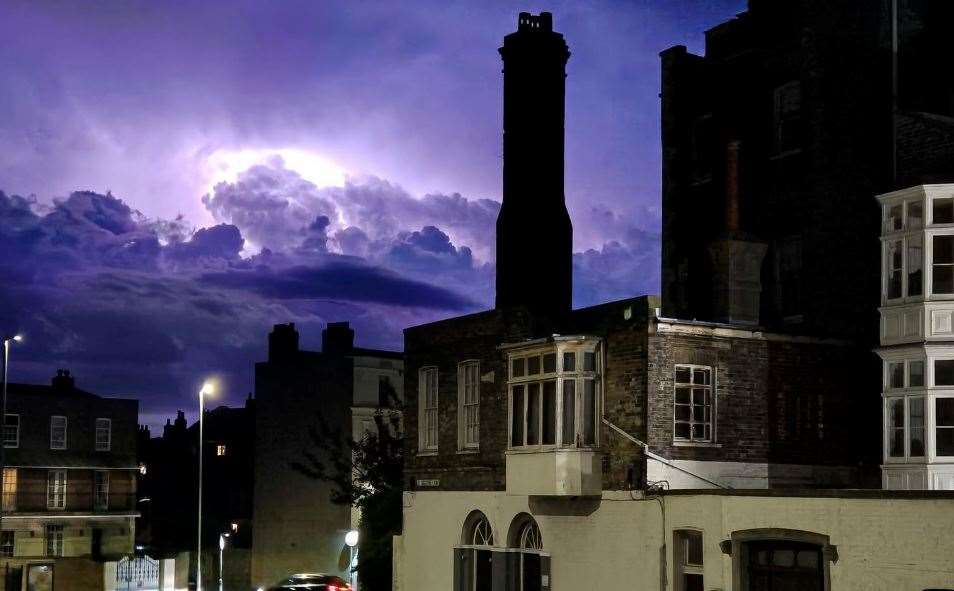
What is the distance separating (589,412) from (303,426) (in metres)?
33.4

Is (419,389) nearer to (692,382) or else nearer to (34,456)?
(692,382)

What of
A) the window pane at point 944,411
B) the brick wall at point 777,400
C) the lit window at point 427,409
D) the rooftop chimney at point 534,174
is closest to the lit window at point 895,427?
the window pane at point 944,411

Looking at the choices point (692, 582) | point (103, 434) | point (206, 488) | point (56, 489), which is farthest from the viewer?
point (206, 488)

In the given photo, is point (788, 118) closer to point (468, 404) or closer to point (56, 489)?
point (468, 404)

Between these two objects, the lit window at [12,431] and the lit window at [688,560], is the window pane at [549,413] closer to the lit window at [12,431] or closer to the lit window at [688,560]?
the lit window at [688,560]

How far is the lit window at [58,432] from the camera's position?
69.6 meters

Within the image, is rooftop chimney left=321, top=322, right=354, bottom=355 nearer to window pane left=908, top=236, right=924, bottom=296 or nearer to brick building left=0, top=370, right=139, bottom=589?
brick building left=0, top=370, right=139, bottom=589

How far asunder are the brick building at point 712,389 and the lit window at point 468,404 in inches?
2.0

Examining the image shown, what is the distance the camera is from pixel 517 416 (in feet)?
103

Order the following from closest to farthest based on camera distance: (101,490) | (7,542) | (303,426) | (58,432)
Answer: (303,426), (7,542), (58,432), (101,490)

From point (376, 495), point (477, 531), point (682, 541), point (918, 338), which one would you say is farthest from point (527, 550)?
point (376, 495)

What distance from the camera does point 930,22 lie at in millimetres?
34500

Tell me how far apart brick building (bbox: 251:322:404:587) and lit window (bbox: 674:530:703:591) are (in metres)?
30.2

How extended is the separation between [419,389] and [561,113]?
1389 centimetres
